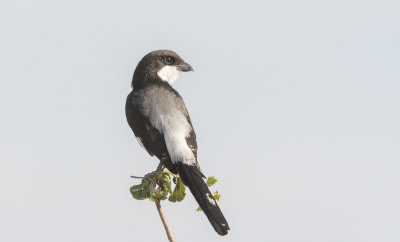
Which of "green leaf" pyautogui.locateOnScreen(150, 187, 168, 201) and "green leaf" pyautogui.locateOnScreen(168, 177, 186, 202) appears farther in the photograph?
"green leaf" pyautogui.locateOnScreen(168, 177, 186, 202)

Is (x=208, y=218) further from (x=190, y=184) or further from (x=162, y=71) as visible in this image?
(x=162, y=71)

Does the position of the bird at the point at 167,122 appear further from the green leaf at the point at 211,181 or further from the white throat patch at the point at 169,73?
the green leaf at the point at 211,181

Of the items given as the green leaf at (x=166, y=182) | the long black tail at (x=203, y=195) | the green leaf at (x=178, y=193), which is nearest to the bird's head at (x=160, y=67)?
the long black tail at (x=203, y=195)

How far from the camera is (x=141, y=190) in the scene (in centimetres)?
586

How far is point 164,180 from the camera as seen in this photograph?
6.09 m

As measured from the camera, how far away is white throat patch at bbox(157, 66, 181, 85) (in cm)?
877

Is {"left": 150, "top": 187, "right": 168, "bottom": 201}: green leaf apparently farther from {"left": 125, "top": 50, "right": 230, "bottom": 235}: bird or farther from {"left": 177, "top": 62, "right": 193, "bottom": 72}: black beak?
{"left": 177, "top": 62, "right": 193, "bottom": 72}: black beak

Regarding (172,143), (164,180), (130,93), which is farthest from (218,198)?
(130,93)

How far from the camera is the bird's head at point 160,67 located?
8.62 metres

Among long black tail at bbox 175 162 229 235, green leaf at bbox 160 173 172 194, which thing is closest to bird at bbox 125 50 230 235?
long black tail at bbox 175 162 229 235

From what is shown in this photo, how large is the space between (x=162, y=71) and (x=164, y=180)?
297cm

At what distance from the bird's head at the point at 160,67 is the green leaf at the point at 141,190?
2.88 metres

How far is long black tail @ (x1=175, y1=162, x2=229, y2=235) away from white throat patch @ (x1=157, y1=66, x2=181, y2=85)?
1934 mm

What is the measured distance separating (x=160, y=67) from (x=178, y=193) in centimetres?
295
